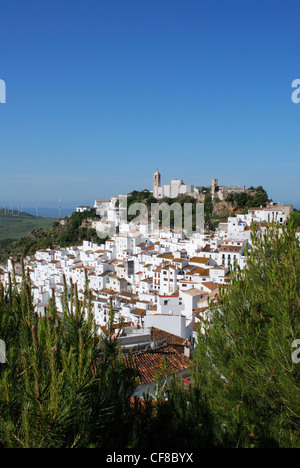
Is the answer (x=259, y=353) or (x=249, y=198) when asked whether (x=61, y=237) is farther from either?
(x=259, y=353)

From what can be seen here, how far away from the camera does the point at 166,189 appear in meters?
62.1

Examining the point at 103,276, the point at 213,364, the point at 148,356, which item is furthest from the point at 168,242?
the point at 213,364

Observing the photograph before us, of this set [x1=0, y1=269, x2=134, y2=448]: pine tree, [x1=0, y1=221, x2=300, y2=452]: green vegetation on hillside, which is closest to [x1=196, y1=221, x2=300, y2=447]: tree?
[x1=0, y1=221, x2=300, y2=452]: green vegetation on hillside

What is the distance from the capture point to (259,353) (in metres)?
3.96

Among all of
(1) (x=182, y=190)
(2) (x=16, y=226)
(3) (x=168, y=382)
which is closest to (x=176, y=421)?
(3) (x=168, y=382)

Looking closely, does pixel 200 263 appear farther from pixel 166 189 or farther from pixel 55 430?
pixel 166 189

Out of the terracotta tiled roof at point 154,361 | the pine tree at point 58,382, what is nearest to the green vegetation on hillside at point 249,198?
the terracotta tiled roof at point 154,361

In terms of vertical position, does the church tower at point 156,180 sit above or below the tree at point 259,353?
above

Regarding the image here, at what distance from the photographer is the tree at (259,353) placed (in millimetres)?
3500

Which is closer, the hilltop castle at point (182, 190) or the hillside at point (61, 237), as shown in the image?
the hilltop castle at point (182, 190)

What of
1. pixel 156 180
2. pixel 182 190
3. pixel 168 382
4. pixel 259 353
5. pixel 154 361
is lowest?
pixel 154 361

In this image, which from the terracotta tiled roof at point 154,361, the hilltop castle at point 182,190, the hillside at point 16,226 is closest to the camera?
the terracotta tiled roof at point 154,361

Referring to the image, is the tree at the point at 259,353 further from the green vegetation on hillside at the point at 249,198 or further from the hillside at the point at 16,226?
the hillside at the point at 16,226

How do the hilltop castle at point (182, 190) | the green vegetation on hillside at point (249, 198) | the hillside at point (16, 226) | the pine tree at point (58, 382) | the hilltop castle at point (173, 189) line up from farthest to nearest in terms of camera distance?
the hillside at point (16, 226)
the hilltop castle at point (173, 189)
the hilltop castle at point (182, 190)
the green vegetation on hillside at point (249, 198)
the pine tree at point (58, 382)
